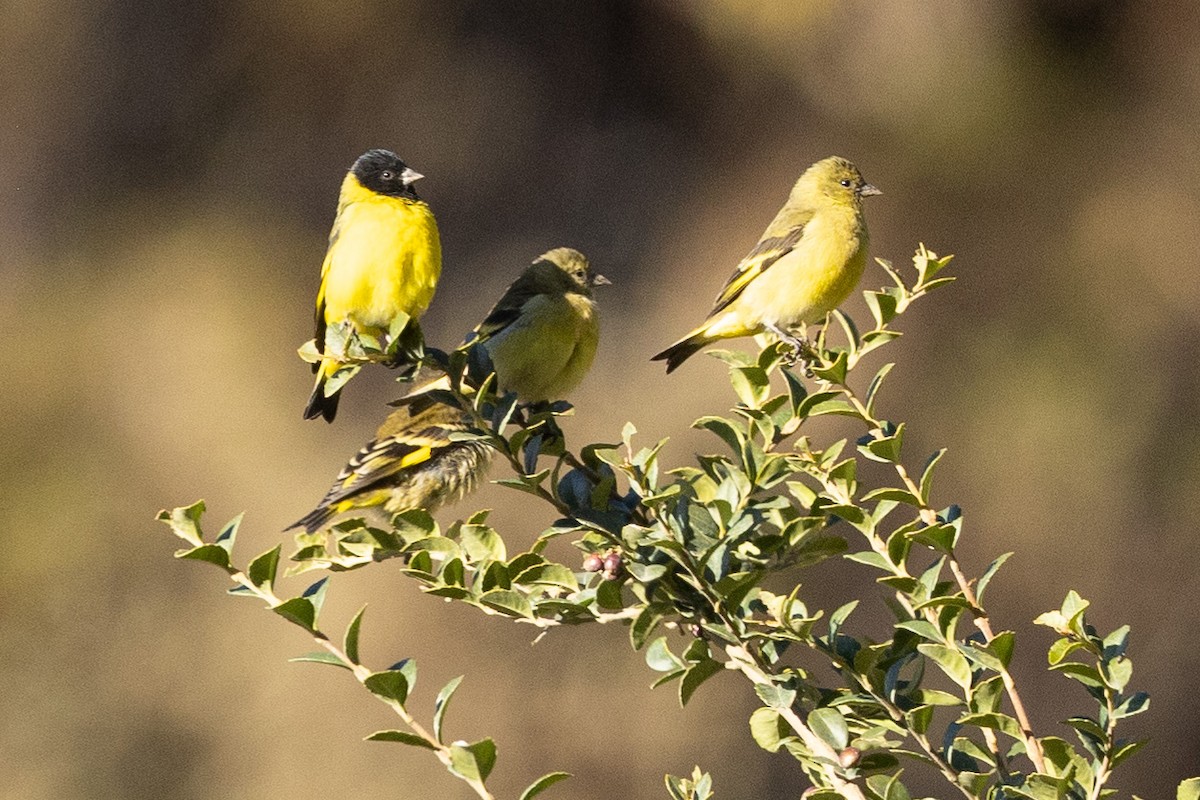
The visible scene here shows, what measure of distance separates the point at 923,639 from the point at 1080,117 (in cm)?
577

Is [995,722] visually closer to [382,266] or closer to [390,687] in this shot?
[390,687]

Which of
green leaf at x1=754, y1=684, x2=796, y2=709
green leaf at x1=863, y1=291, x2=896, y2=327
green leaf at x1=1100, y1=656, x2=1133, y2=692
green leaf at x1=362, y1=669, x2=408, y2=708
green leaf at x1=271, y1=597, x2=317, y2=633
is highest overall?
green leaf at x1=863, y1=291, x2=896, y2=327

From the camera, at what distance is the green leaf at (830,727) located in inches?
50.7

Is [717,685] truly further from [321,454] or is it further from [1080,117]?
[1080,117]

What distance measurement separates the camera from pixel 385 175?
3.18 meters

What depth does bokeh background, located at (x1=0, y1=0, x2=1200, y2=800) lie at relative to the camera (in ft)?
19.9

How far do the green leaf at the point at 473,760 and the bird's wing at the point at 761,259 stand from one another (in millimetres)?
2530

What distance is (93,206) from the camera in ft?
22.8

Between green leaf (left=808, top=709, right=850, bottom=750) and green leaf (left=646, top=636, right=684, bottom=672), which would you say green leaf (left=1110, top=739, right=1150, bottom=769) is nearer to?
green leaf (left=808, top=709, right=850, bottom=750)

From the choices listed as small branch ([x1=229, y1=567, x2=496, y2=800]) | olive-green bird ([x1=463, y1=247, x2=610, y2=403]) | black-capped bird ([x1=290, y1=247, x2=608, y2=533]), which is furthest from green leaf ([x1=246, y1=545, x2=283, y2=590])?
olive-green bird ([x1=463, y1=247, x2=610, y2=403])

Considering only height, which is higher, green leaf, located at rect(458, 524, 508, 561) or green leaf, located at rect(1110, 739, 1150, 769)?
green leaf, located at rect(458, 524, 508, 561)

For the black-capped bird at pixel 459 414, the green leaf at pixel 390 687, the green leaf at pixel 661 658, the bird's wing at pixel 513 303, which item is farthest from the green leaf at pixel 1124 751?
the bird's wing at pixel 513 303

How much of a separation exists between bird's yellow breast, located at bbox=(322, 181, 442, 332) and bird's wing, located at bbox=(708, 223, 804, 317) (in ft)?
3.26

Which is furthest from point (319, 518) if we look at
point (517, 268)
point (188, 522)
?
point (517, 268)
